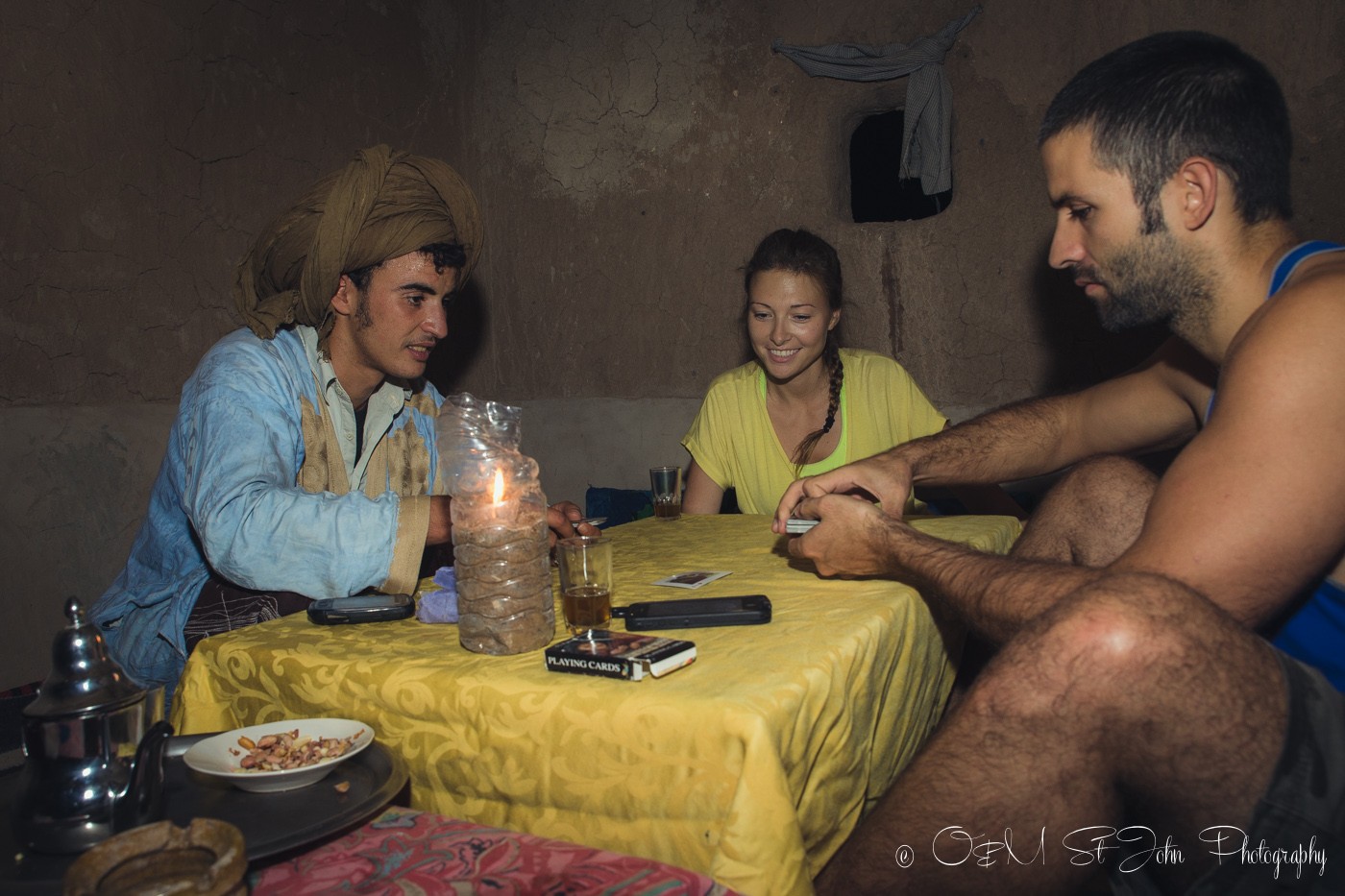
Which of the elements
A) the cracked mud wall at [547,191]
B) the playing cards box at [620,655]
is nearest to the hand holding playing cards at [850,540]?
the playing cards box at [620,655]

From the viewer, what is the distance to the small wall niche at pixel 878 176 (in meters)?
5.28

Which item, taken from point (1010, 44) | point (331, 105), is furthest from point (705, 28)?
point (331, 105)

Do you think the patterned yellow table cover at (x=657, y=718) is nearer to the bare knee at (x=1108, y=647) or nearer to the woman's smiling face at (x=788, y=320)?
the bare knee at (x=1108, y=647)

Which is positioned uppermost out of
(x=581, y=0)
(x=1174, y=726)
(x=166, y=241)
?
(x=581, y=0)

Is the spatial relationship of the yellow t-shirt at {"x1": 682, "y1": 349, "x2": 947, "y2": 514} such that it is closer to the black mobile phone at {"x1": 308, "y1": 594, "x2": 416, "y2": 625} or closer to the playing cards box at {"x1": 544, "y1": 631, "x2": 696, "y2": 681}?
the black mobile phone at {"x1": 308, "y1": 594, "x2": 416, "y2": 625}

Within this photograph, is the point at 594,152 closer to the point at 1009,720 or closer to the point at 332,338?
the point at 332,338

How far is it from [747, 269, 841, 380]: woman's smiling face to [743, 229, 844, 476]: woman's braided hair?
0.10ft

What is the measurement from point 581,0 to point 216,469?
15.6 feet

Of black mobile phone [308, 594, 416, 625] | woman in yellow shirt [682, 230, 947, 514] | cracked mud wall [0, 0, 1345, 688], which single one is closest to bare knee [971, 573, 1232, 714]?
black mobile phone [308, 594, 416, 625]

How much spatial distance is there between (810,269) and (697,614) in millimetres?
2098

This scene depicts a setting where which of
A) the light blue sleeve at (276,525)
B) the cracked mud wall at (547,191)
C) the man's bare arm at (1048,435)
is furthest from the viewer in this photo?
the cracked mud wall at (547,191)

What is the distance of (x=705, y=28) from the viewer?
5.29 metres

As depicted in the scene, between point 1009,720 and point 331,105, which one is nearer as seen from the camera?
point 1009,720

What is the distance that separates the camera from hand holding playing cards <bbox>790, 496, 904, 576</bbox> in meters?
1.68
